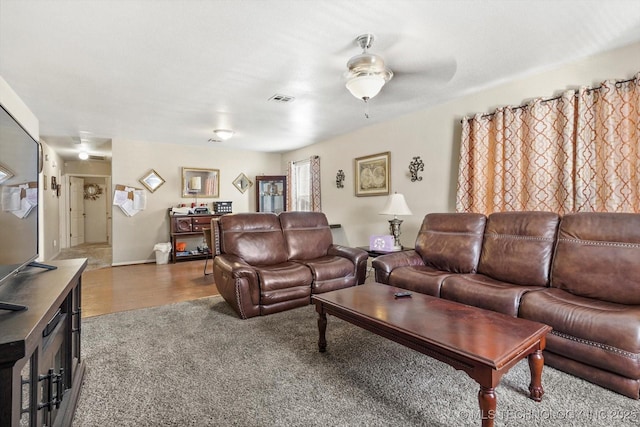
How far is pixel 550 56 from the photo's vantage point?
270cm

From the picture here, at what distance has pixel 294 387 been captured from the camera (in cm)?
177

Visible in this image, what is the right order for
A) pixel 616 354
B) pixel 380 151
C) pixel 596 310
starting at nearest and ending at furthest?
pixel 616 354 < pixel 596 310 < pixel 380 151

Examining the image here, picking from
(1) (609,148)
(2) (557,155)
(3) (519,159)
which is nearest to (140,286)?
(3) (519,159)

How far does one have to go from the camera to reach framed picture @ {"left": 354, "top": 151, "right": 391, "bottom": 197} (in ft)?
15.4

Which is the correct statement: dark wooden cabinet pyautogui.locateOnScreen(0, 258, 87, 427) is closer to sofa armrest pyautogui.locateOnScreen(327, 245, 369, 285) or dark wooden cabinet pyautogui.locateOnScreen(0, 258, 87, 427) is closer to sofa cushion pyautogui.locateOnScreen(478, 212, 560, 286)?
sofa armrest pyautogui.locateOnScreen(327, 245, 369, 285)

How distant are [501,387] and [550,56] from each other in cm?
269

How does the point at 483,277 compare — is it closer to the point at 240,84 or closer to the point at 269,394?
the point at 269,394

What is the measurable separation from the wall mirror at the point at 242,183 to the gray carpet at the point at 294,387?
4.68 m

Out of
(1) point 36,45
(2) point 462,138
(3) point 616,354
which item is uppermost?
(1) point 36,45

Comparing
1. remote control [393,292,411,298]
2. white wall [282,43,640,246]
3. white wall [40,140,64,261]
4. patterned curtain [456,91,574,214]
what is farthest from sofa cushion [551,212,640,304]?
white wall [40,140,64,261]

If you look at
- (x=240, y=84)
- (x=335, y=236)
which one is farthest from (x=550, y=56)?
(x=335, y=236)

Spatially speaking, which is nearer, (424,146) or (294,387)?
(294,387)

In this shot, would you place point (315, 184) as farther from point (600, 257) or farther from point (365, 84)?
point (600, 257)

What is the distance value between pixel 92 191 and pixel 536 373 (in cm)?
1080
